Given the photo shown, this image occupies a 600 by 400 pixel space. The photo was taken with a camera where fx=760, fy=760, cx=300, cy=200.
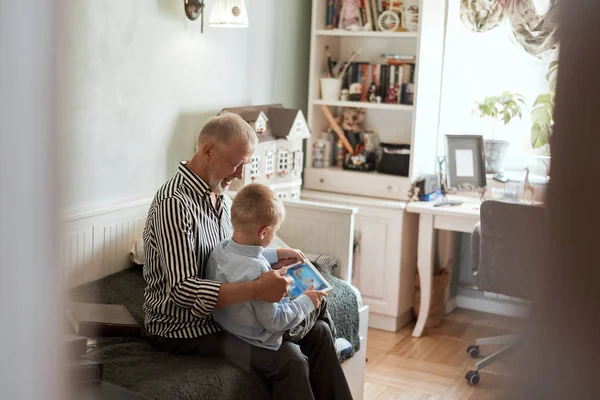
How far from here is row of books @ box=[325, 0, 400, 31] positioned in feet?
11.4

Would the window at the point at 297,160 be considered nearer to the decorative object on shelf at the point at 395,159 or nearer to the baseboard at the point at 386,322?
the decorative object on shelf at the point at 395,159

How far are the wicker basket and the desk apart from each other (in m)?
0.10

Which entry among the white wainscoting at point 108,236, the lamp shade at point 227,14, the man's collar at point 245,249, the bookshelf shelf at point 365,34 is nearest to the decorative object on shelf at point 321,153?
the bookshelf shelf at point 365,34

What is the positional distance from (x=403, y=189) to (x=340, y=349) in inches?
48.6

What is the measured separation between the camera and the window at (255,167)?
2.99 metres

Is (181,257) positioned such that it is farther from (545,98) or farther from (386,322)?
(386,322)

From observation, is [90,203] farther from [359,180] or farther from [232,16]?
[359,180]

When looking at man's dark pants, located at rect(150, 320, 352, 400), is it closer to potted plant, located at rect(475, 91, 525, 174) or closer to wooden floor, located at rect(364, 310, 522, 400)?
wooden floor, located at rect(364, 310, 522, 400)

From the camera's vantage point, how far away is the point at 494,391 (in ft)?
0.74

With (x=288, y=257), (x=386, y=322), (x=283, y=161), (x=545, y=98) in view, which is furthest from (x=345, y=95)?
(x=545, y=98)

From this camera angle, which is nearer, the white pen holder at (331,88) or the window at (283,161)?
the window at (283,161)

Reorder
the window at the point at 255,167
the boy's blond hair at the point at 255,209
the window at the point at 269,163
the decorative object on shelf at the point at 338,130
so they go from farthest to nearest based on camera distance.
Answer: the decorative object on shelf at the point at 338,130 → the window at the point at 269,163 → the window at the point at 255,167 → the boy's blond hair at the point at 255,209

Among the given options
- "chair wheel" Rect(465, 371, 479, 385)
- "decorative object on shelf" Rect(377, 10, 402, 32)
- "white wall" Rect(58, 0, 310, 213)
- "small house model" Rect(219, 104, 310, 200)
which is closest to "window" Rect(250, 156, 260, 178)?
"small house model" Rect(219, 104, 310, 200)

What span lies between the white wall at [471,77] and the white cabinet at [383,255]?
1.93ft
